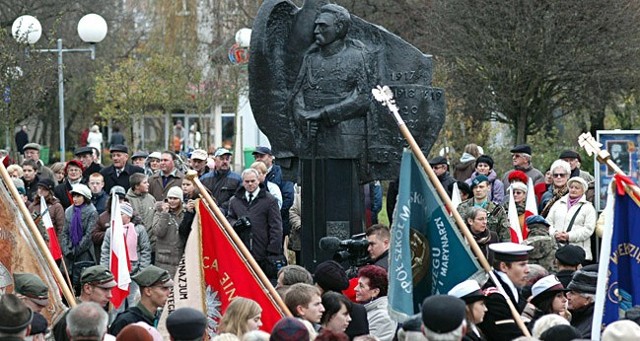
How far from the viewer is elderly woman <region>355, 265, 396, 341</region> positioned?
1199 cm

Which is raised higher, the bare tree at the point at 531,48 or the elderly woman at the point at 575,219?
the bare tree at the point at 531,48

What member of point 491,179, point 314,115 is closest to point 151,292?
point 314,115

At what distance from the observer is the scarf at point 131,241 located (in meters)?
16.8

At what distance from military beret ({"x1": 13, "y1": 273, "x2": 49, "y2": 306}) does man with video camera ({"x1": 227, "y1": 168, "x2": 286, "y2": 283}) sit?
18.9 feet

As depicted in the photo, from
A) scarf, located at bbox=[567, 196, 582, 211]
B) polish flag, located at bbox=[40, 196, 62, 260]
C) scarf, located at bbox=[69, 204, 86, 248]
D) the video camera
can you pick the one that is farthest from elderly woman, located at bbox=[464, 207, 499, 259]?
scarf, located at bbox=[69, 204, 86, 248]

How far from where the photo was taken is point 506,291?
37.1ft

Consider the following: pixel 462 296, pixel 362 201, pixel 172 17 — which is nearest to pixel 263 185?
pixel 362 201

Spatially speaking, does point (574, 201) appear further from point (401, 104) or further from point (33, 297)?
point (33, 297)

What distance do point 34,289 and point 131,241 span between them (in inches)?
224

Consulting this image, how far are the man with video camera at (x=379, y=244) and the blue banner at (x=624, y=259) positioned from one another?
3188mm

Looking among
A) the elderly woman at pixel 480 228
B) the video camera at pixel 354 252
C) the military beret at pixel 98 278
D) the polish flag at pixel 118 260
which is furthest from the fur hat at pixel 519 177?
the military beret at pixel 98 278

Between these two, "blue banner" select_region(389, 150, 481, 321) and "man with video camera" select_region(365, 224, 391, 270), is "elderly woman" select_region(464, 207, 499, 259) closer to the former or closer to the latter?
"man with video camera" select_region(365, 224, 391, 270)

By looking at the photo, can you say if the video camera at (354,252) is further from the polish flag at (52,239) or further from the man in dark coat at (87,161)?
the man in dark coat at (87,161)

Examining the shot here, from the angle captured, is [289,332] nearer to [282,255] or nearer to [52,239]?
[52,239]
